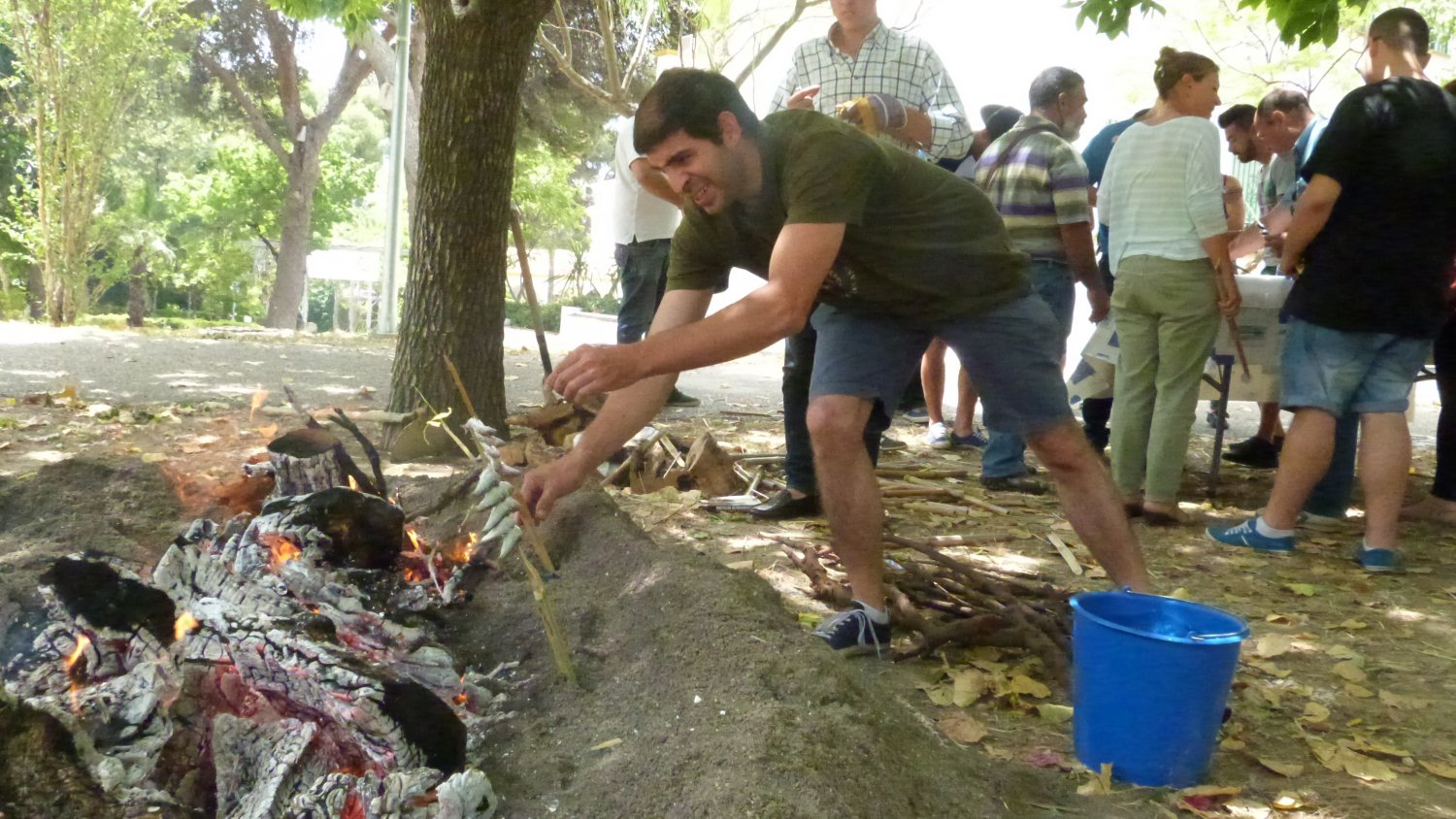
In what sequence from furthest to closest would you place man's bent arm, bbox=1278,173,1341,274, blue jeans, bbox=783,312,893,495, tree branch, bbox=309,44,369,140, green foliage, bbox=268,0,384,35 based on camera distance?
1. tree branch, bbox=309,44,369,140
2. green foliage, bbox=268,0,384,35
3. blue jeans, bbox=783,312,893,495
4. man's bent arm, bbox=1278,173,1341,274

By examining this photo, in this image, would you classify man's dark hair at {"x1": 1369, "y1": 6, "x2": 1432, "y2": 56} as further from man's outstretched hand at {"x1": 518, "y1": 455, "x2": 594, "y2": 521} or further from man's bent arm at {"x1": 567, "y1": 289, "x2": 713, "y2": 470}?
man's outstretched hand at {"x1": 518, "y1": 455, "x2": 594, "y2": 521}

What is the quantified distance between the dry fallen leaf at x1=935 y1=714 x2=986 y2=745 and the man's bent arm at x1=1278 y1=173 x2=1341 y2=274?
9.72 feet

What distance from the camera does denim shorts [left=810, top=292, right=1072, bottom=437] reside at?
10.6 ft

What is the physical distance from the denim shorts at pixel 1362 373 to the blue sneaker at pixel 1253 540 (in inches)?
24.5

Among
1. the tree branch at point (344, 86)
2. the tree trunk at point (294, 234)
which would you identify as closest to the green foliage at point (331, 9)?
the tree branch at point (344, 86)

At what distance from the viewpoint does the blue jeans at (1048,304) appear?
587cm

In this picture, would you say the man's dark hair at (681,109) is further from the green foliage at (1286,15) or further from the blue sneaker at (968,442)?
the blue sneaker at (968,442)

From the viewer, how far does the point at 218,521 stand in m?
3.51

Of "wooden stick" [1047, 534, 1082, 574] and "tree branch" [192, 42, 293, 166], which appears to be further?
"tree branch" [192, 42, 293, 166]

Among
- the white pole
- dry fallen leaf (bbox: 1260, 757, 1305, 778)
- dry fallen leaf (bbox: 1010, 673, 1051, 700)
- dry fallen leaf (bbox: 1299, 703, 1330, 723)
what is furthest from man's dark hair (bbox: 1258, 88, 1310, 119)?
the white pole

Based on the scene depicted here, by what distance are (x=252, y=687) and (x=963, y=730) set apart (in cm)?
174

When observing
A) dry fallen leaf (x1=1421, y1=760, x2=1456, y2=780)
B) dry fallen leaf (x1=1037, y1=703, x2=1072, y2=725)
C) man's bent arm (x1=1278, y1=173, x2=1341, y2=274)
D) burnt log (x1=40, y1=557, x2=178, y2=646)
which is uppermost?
man's bent arm (x1=1278, y1=173, x2=1341, y2=274)

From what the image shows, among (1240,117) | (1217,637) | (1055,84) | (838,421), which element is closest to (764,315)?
(838,421)

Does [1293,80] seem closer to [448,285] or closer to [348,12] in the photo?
[348,12]
